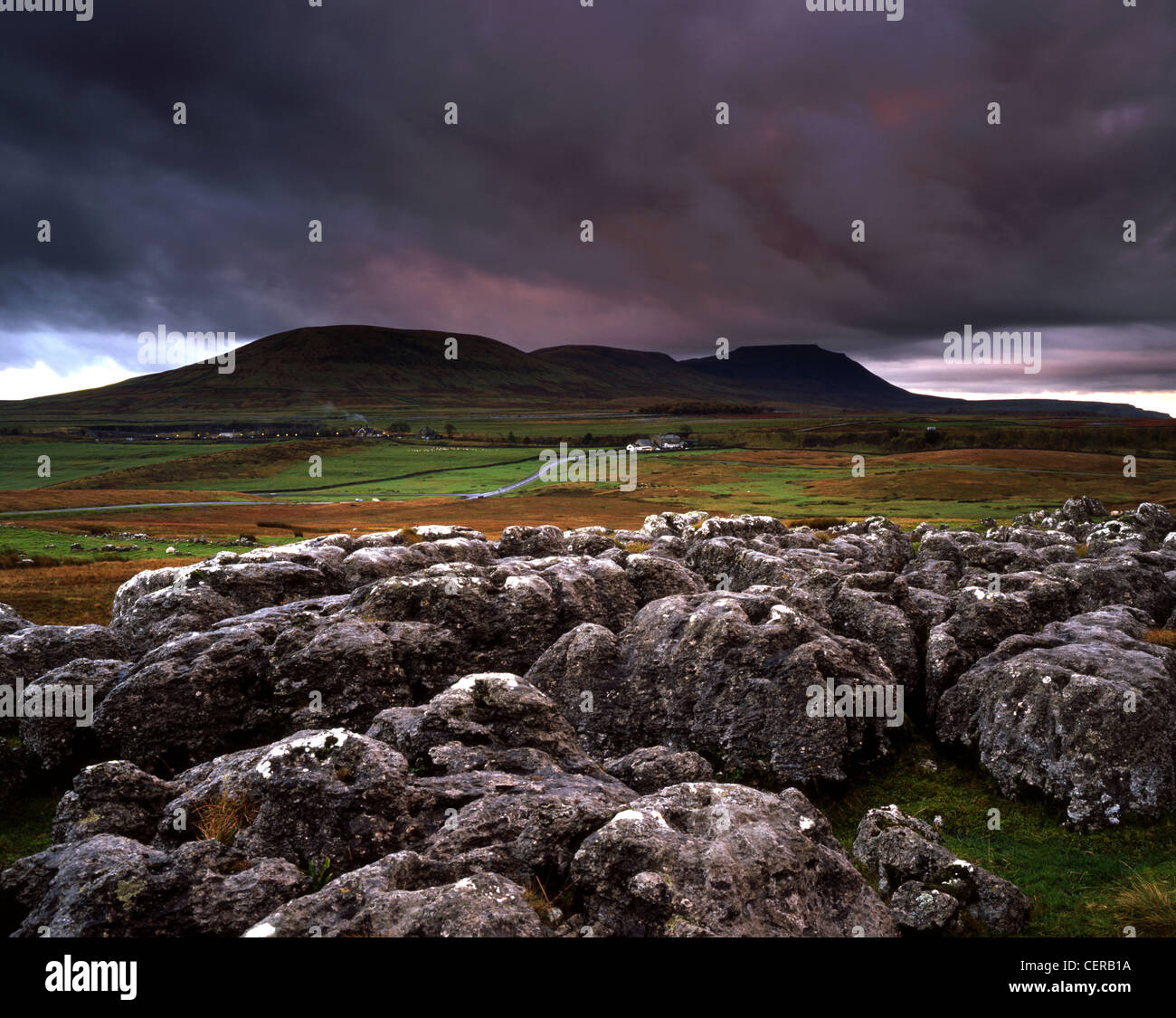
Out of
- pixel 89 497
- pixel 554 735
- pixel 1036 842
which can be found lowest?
pixel 1036 842

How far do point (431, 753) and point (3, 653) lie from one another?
18241 millimetres

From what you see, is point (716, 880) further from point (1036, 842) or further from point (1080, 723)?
point (1080, 723)

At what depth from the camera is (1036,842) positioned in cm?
1659

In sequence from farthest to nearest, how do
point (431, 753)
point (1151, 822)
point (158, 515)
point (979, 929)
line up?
1. point (158, 515)
2. point (1151, 822)
3. point (431, 753)
4. point (979, 929)

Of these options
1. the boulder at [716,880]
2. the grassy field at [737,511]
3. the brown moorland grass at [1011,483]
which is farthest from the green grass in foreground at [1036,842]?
the brown moorland grass at [1011,483]

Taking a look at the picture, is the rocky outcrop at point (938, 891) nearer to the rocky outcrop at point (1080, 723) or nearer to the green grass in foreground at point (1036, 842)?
the green grass in foreground at point (1036, 842)

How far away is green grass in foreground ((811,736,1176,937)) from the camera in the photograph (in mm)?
12789

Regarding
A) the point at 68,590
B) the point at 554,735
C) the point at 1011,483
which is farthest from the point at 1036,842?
the point at 1011,483

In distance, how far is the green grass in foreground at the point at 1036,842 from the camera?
42.0 ft
